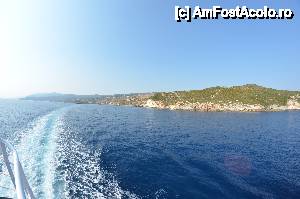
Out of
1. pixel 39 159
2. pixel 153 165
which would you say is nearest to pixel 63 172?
pixel 39 159

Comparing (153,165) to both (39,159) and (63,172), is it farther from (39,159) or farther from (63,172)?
(39,159)

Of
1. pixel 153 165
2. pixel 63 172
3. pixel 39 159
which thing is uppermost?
pixel 39 159

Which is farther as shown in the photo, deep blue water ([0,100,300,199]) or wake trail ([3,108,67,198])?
deep blue water ([0,100,300,199])

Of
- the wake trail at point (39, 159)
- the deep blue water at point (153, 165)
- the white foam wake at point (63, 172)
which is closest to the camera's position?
the white foam wake at point (63, 172)

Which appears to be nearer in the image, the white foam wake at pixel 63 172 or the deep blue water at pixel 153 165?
the white foam wake at pixel 63 172

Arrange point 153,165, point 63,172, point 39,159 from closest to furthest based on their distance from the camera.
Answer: point 63,172
point 39,159
point 153,165

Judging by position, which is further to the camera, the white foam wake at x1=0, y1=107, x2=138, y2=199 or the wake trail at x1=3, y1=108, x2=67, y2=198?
the wake trail at x1=3, y1=108, x2=67, y2=198

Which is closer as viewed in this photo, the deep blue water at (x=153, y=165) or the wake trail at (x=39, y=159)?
the wake trail at (x=39, y=159)

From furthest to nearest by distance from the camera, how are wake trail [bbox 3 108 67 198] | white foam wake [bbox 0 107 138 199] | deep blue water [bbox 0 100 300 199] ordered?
deep blue water [bbox 0 100 300 199] → wake trail [bbox 3 108 67 198] → white foam wake [bbox 0 107 138 199]

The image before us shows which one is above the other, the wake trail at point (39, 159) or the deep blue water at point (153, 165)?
the wake trail at point (39, 159)

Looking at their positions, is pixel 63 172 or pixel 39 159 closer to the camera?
pixel 63 172

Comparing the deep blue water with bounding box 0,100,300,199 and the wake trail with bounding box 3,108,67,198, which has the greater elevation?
the wake trail with bounding box 3,108,67,198

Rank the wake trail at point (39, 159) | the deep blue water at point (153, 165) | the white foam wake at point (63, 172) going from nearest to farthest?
the white foam wake at point (63, 172) → the wake trail at point (39, 159) → the deep blue water at point (153, 165)

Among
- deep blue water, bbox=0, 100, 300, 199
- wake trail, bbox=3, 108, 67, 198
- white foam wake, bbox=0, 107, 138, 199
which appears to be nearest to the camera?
white foam wake, bbox=0, 107, 138, 199
